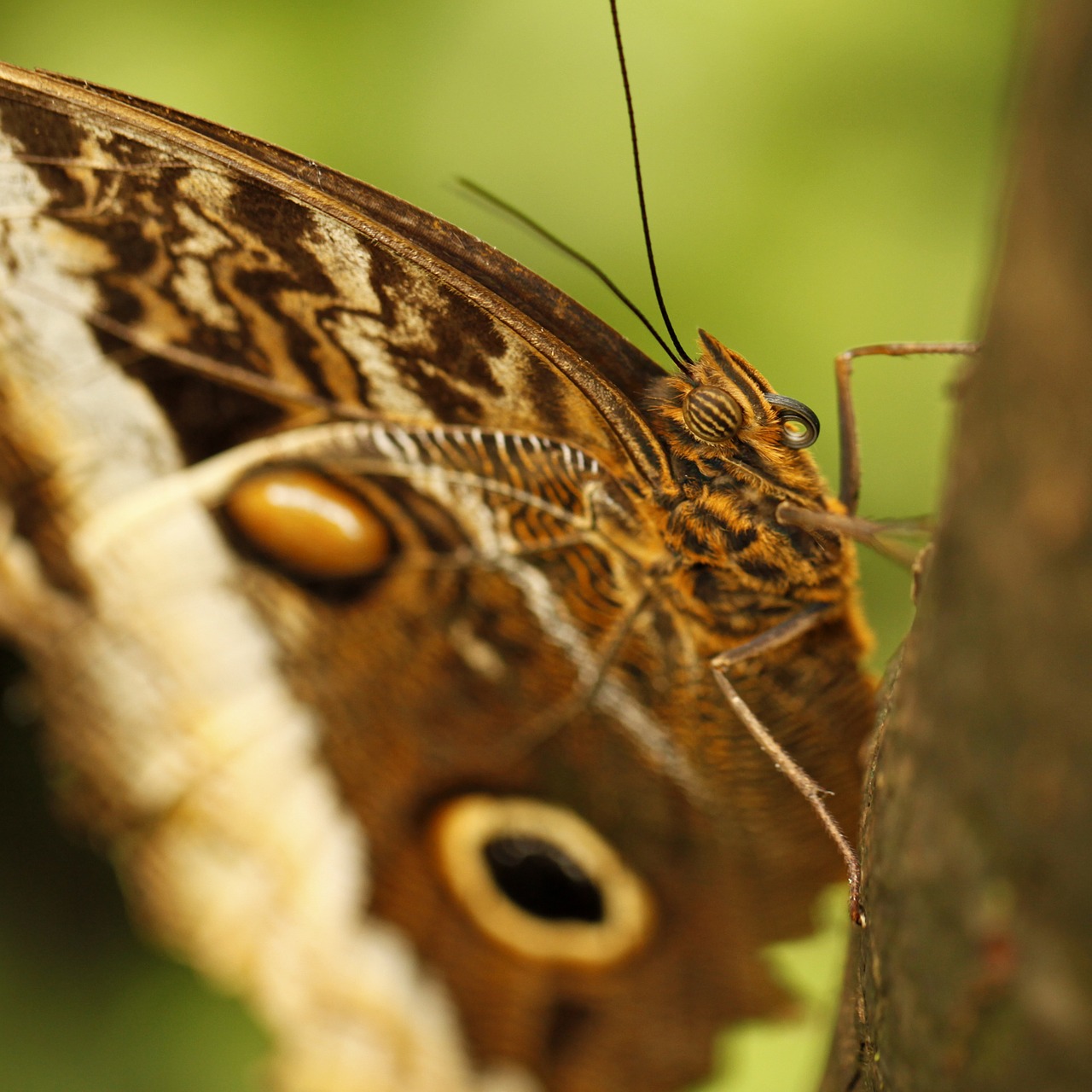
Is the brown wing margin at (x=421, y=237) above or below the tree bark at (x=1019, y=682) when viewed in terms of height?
above

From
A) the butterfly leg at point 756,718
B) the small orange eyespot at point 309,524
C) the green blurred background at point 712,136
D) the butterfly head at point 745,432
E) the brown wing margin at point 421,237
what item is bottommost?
the butterfly leg at point 756,718

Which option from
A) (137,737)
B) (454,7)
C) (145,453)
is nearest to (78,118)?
(145,453)

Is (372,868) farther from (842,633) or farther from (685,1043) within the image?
(842,633)

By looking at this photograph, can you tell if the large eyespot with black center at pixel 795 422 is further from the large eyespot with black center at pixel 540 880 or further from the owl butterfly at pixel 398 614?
the large eyespot with black center at pixel 540 880

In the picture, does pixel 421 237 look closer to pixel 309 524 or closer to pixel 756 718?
pixel 309 524

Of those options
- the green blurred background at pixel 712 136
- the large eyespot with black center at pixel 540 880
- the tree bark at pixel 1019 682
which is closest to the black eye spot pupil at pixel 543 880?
the large eyespot with black center at pixel 540 880

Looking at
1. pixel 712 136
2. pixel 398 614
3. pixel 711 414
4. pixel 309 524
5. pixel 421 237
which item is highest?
pixel 712 136

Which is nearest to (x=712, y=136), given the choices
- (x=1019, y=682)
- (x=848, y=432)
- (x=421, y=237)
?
(x=848, y=432)
